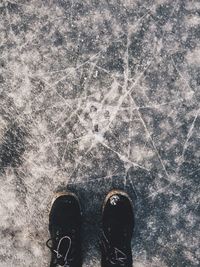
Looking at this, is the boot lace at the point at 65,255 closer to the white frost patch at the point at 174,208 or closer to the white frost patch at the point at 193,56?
the white frost patch at the point at 174,208

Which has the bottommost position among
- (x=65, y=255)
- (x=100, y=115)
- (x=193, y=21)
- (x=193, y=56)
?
(x=65, y=255)

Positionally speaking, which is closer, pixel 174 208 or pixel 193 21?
pixel 193 21

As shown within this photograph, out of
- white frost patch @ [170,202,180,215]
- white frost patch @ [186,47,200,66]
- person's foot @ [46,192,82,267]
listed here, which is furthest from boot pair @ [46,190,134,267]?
white frost patch @ [186,47,200,66]

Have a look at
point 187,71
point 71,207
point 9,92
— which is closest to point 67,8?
point 9,92

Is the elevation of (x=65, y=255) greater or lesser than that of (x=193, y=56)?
lesser

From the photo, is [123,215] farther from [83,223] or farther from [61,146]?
[61,146]

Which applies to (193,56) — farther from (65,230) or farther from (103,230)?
(65,230)

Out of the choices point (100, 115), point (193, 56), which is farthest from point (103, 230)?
point (193, 56)
